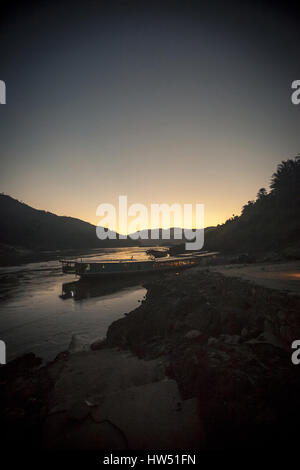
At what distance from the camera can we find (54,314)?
1672 centimetres

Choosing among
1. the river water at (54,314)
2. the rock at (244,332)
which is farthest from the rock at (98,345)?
the rock at (244,332)

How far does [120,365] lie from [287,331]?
244 inches

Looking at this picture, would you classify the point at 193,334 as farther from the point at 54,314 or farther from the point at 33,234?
the point at 33,234

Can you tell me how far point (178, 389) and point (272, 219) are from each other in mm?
66833

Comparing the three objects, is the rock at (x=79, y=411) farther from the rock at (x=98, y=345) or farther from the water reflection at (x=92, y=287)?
the water reflection at (x=92, y=287)

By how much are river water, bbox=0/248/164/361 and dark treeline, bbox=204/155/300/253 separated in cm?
4522

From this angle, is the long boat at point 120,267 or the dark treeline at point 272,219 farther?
the dark treeline at point 272,219

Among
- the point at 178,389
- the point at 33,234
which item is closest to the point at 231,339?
the point at 178,389

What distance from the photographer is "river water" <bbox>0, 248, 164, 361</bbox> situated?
37.0 feet

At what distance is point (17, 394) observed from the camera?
6.29 metres

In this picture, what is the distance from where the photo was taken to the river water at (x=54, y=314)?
37.0 ft

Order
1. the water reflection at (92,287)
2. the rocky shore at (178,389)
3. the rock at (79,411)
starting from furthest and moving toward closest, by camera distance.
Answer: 1. the water reflection at (92,287)
2. the rock at (79,411)
3. the rocky shore at (178,389)

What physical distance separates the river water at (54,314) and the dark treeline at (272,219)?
45216 mm
